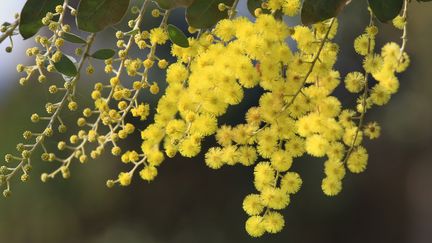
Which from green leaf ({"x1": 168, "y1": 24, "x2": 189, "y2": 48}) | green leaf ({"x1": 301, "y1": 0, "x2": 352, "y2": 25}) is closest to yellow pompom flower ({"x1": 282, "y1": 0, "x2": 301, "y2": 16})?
green leaf ({"x1": 301, "y1": 0, "x2": 352, "y2": 25})

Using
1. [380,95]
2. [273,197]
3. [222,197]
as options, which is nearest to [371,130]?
[380,95]

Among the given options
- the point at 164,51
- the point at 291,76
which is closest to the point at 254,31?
the point at 291,76

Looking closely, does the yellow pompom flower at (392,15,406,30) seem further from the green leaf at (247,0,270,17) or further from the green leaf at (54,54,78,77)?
the green leaf at (54,54,78,77)

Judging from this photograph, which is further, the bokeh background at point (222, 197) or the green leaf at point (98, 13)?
the bokeh background at point (222, 197)

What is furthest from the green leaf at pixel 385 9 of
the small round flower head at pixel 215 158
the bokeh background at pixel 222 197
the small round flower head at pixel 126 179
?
the bokeh background at pixel 222 197

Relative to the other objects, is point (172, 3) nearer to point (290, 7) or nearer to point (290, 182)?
point (290, 7)

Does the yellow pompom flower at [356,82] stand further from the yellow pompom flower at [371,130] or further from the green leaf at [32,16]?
the green leaf at [32,16]
